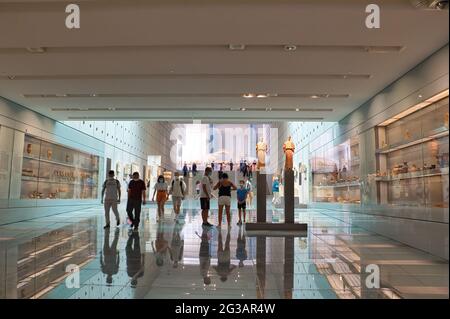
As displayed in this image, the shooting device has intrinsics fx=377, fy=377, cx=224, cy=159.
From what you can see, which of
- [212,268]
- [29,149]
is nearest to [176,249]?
[212,268]

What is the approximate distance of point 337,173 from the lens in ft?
55.2

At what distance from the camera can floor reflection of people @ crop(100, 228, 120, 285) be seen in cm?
523

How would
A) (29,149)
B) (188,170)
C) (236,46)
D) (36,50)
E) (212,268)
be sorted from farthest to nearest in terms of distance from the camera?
(188,170)
(29,149)
(36,50)
(236,46)
(212,268)

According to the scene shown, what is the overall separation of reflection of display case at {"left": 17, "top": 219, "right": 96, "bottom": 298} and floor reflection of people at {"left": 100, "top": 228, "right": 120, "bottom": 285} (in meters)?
0.24

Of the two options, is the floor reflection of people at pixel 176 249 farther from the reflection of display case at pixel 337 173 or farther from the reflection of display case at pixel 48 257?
the reflection of display case at pixel 337 173

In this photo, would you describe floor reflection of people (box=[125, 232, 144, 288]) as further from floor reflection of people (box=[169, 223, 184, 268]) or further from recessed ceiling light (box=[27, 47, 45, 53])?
recessed ceiling light (box=[27, 47, 45, 53])

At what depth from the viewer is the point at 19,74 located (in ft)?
33.4

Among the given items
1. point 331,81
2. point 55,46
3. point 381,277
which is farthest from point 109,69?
point 381,277

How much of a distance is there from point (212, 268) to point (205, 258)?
2.78 ft

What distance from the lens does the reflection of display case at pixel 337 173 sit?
14088 mm

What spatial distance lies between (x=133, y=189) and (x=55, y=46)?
15.6 feet

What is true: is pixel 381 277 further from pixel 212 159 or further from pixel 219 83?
pixel 212 159

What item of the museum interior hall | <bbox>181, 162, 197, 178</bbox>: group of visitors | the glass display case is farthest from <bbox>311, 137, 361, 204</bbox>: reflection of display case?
<bbox>181, 162, 197, 178</bbox>: group of visitors

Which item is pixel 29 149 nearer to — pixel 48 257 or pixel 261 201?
pixel 261 201
